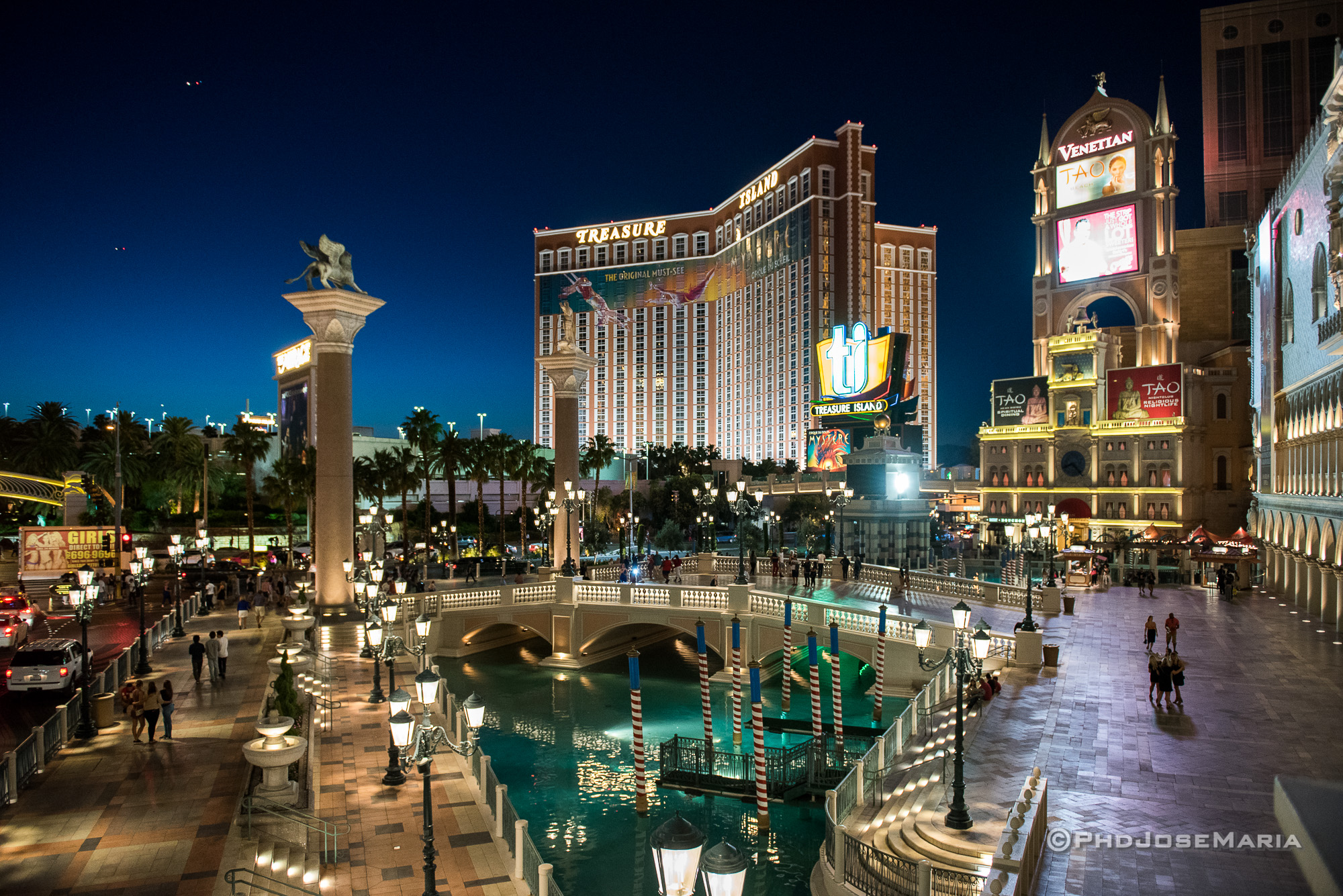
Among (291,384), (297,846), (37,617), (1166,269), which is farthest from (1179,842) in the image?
(1166,269)

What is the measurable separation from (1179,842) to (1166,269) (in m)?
73.7

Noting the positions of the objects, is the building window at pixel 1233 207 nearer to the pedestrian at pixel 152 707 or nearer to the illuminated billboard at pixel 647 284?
the illuminated billboard at pixel 647 284

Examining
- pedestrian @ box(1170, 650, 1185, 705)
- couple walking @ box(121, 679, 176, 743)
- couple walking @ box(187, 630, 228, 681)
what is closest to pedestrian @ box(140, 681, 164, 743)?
couple walking @ box(121, 679, 176, 743)

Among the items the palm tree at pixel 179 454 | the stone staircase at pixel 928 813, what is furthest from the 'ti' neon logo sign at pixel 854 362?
the palm tree at pixel 179 454

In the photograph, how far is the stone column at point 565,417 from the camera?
37250 mm

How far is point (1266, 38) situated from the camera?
69750mm

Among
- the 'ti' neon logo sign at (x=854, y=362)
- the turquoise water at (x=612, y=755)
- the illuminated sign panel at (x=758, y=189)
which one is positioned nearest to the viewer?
the turquoise water at (x=612, y=755)

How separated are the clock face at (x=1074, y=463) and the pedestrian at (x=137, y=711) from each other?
72.1m

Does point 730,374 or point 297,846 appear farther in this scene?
point 730,374

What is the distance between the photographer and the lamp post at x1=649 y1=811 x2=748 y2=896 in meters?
4.90

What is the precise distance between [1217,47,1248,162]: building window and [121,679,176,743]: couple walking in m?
87.8

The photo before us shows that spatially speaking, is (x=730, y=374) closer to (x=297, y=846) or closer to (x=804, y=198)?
(x=804, y=198)

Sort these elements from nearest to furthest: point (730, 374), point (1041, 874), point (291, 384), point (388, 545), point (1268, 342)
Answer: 1. point (1041, 874)
2. point (1268, 342)
3. point (388, 545)
4. point (291, 384)
5. point (730, 374)

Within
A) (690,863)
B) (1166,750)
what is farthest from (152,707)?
(1166,750)
